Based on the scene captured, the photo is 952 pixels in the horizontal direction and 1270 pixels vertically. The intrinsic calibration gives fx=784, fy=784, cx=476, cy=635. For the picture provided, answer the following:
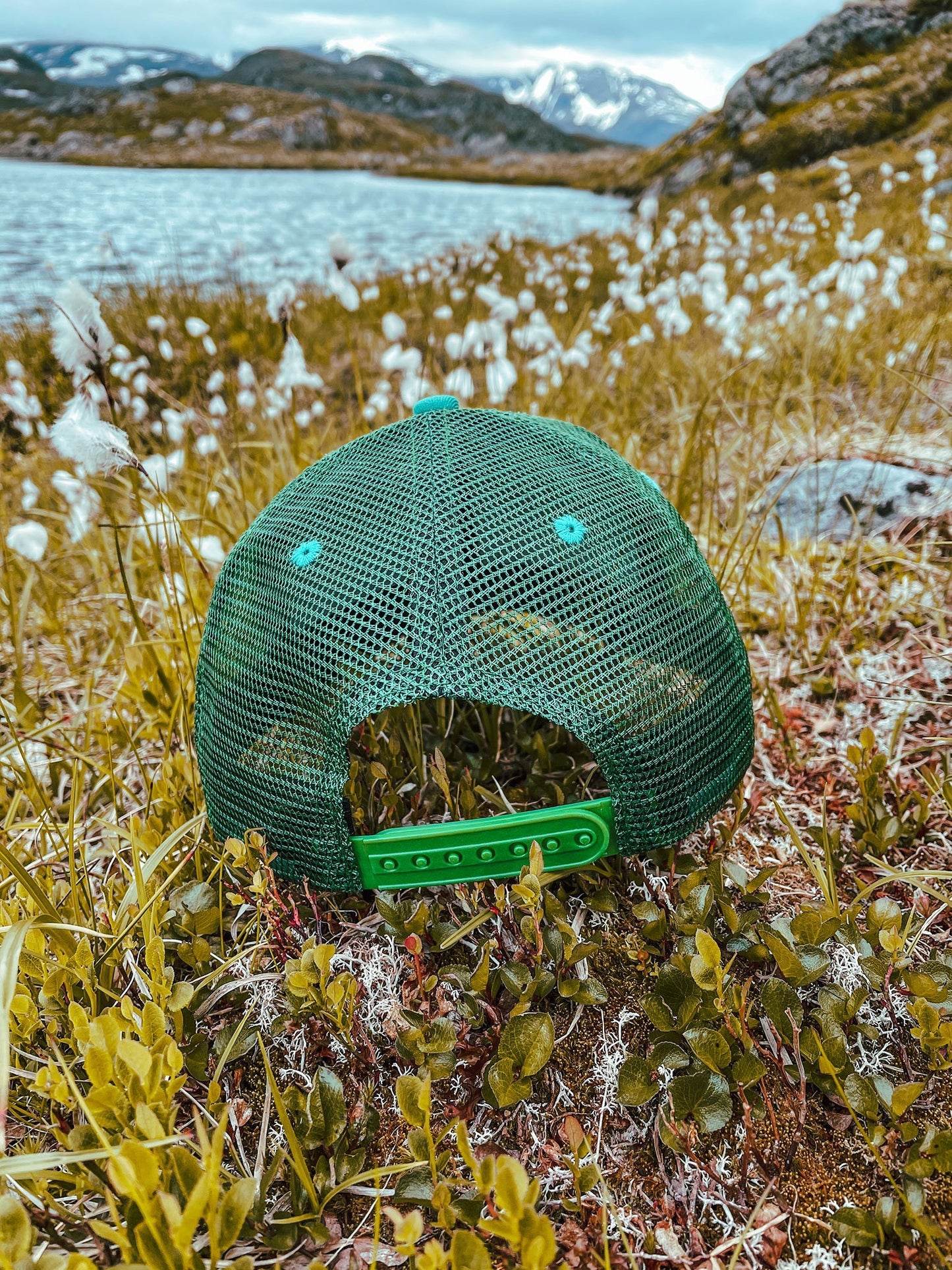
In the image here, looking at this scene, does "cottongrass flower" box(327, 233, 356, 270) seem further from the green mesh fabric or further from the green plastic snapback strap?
the green plastic snapback strap

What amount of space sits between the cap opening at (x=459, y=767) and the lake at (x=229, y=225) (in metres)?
1.49

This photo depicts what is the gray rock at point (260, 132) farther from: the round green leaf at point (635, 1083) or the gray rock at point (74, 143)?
the round green leaf at point (635, 1083)

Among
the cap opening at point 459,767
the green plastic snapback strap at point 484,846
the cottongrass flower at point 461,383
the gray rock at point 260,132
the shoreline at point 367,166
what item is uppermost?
the gray rock at point 260,132

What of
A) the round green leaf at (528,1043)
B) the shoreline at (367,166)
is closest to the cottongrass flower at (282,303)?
the round green leaf at (528,1043)

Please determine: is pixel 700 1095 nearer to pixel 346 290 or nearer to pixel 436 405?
pixel 436 405

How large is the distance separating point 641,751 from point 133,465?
1291mm

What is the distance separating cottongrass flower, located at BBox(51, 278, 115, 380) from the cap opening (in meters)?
1.17

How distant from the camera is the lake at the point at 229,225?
11070 millimetres

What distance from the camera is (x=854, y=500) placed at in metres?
3.39

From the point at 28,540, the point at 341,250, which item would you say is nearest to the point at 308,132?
the point at 341,250

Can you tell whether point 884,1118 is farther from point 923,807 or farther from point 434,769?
point 434,769

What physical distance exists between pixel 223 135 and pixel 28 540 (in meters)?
94.3

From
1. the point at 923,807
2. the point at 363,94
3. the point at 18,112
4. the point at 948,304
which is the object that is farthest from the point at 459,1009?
the point at 363,94

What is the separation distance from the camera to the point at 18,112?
8762 centimetres
